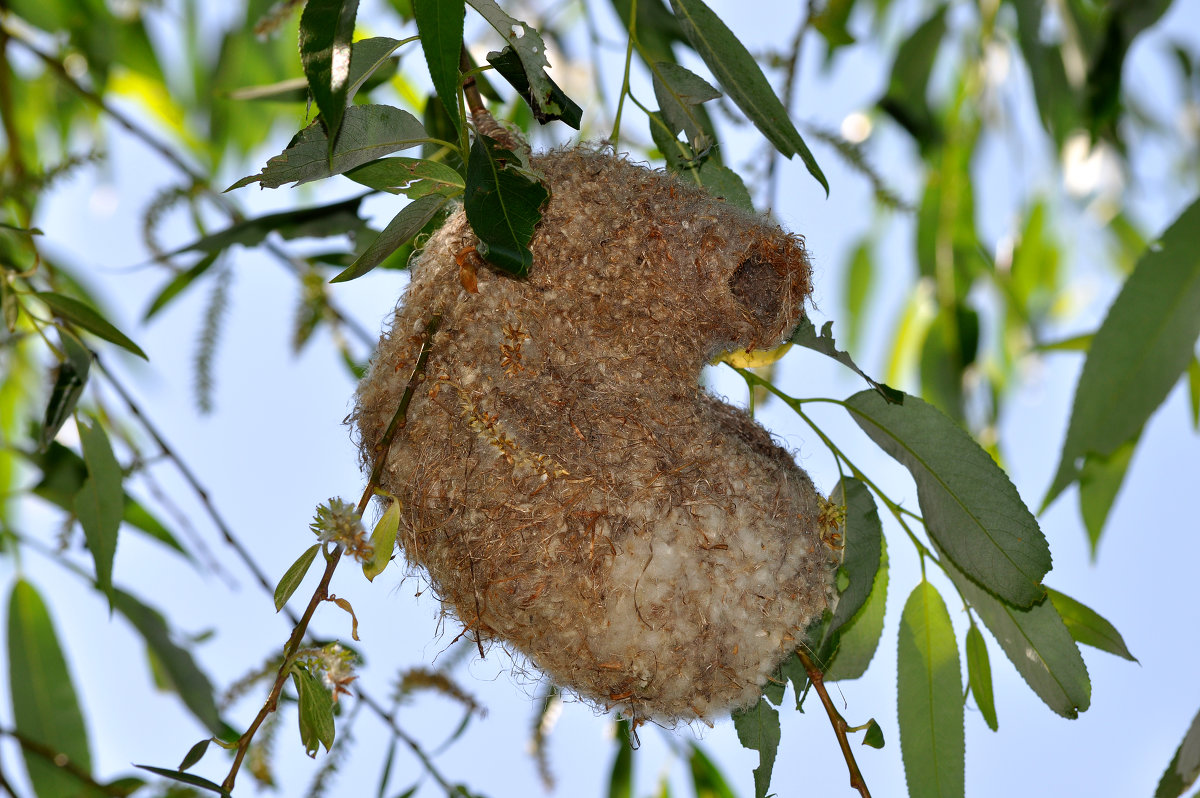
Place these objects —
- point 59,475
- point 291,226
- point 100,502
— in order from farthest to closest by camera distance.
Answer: point 59,475 < point 291,226 < point 100,502

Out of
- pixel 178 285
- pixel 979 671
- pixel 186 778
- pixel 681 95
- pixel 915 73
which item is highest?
pixel 915 73

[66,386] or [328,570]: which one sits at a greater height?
[66,386]

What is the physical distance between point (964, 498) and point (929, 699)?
0.29 metres

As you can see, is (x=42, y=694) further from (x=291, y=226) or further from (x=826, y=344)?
(x=826, y=344)

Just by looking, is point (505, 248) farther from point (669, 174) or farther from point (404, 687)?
point (404, 687)

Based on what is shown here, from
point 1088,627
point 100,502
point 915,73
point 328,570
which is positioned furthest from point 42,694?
point 915,73

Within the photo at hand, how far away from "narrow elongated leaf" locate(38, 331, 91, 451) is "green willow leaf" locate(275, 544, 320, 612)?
44cm

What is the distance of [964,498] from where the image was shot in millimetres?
1072

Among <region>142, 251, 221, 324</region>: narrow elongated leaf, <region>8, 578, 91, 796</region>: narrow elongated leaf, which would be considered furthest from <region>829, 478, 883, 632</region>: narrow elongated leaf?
<region>8, 578, 91, 796</region>: narrow elongated leaf

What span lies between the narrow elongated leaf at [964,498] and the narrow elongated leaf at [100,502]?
35.2 inches

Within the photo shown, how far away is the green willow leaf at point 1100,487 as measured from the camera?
166 cm

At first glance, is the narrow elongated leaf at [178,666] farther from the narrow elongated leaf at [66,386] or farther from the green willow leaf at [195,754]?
the green willow leaf at [195,754]

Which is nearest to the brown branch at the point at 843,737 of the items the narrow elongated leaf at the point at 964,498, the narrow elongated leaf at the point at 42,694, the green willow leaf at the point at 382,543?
the narrow elongated leaf at the point at 964,498

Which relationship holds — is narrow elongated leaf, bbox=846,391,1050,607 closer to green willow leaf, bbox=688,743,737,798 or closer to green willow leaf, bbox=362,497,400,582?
green willow leaf, bbox=362,497,400,582
